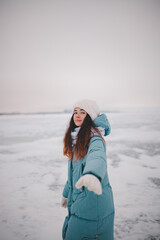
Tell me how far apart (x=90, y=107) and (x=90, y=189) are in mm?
867

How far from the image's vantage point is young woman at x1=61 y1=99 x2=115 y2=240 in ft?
2.83

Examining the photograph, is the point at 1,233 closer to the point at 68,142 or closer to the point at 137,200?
the point at 68,142

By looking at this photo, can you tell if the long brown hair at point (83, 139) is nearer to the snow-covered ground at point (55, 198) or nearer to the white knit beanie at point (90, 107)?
the white knit beanie at point (90, 107)

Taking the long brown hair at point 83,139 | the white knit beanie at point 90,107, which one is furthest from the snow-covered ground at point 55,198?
the white knit beanie at point 90,107

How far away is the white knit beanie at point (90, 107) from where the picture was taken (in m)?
1.46

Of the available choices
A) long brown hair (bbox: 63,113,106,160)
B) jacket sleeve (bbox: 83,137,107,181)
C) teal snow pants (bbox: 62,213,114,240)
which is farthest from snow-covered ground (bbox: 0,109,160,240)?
jacket sleeve (bbox: 83,137,107,181)

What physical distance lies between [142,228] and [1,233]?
2.13 m

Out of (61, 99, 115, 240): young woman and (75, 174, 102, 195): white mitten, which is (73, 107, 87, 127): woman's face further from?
(75, 174, 102, 195): white mitten

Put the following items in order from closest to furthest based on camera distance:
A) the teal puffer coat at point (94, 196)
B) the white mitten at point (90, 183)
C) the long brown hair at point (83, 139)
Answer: the white mitten at point (90, 183) < the teal puffer coat at point (94, 196) < the long brown hair at point (83, 139)

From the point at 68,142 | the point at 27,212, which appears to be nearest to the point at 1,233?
the point at 27,212

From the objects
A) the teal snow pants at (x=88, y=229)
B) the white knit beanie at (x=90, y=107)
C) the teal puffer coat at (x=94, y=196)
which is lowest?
the teal snow pants at (x=88, y=229)

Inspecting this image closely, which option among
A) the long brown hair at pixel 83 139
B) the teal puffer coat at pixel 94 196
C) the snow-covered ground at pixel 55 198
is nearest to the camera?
the teal puffer coat at pixel 94 196

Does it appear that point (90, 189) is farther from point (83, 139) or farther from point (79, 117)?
point (79, 117)

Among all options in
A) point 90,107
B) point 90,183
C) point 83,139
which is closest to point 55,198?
point 83,139
